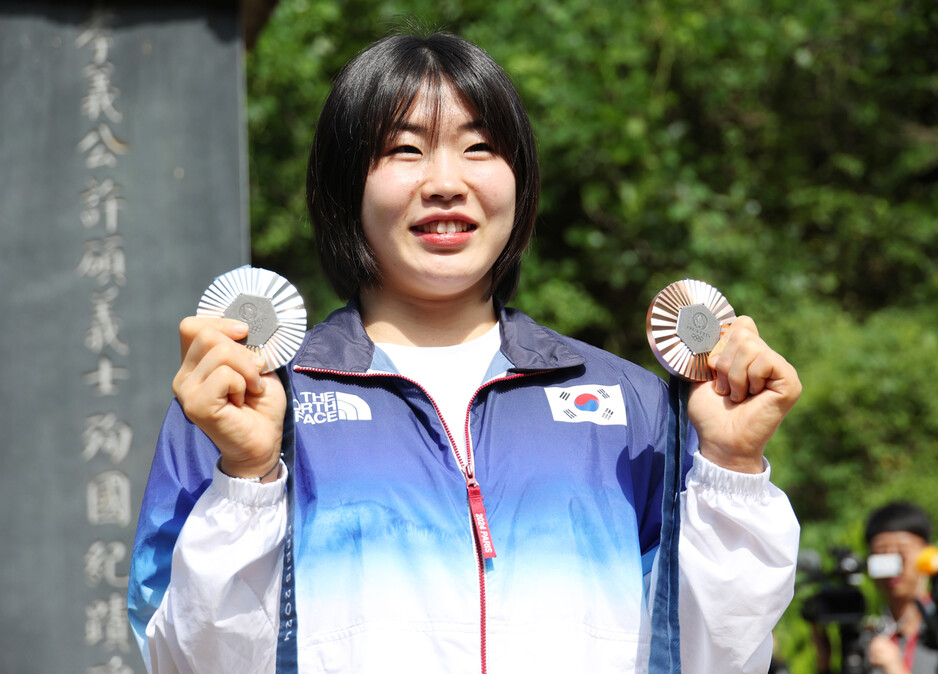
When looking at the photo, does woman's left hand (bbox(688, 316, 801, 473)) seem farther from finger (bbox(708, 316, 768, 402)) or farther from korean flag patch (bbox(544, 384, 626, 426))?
korean flag patch (bbox(544, 384, 626, 426))

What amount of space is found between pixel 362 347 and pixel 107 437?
6.57 feet

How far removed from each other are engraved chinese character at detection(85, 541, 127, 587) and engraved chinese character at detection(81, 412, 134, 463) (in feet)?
0.83

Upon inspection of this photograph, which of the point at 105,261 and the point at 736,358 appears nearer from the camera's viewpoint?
the point at 736,358

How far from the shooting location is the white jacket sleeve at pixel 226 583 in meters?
1.09

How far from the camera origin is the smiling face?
52.0 inches

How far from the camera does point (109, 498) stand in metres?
3.08

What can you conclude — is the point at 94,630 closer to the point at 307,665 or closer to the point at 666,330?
the point at 307,665

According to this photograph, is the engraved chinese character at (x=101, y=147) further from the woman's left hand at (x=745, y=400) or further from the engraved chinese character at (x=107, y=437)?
the woman's left hand at (x=745, y=400)

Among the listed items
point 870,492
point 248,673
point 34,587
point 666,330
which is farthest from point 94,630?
point 870,492

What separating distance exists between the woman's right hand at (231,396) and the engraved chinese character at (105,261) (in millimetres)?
2131

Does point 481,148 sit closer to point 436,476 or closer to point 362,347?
point 362,347

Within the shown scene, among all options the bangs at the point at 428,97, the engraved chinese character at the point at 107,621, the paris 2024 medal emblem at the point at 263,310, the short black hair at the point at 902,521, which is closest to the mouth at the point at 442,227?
the bangs at the point at 428,97

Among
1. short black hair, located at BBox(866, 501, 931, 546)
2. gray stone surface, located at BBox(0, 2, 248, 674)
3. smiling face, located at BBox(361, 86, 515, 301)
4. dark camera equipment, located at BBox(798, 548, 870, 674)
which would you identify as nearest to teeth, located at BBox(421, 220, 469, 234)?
smiling face, located at BBox(361, 86, 515, 301)

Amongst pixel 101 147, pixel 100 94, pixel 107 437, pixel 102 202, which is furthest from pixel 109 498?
pixel 100 94
